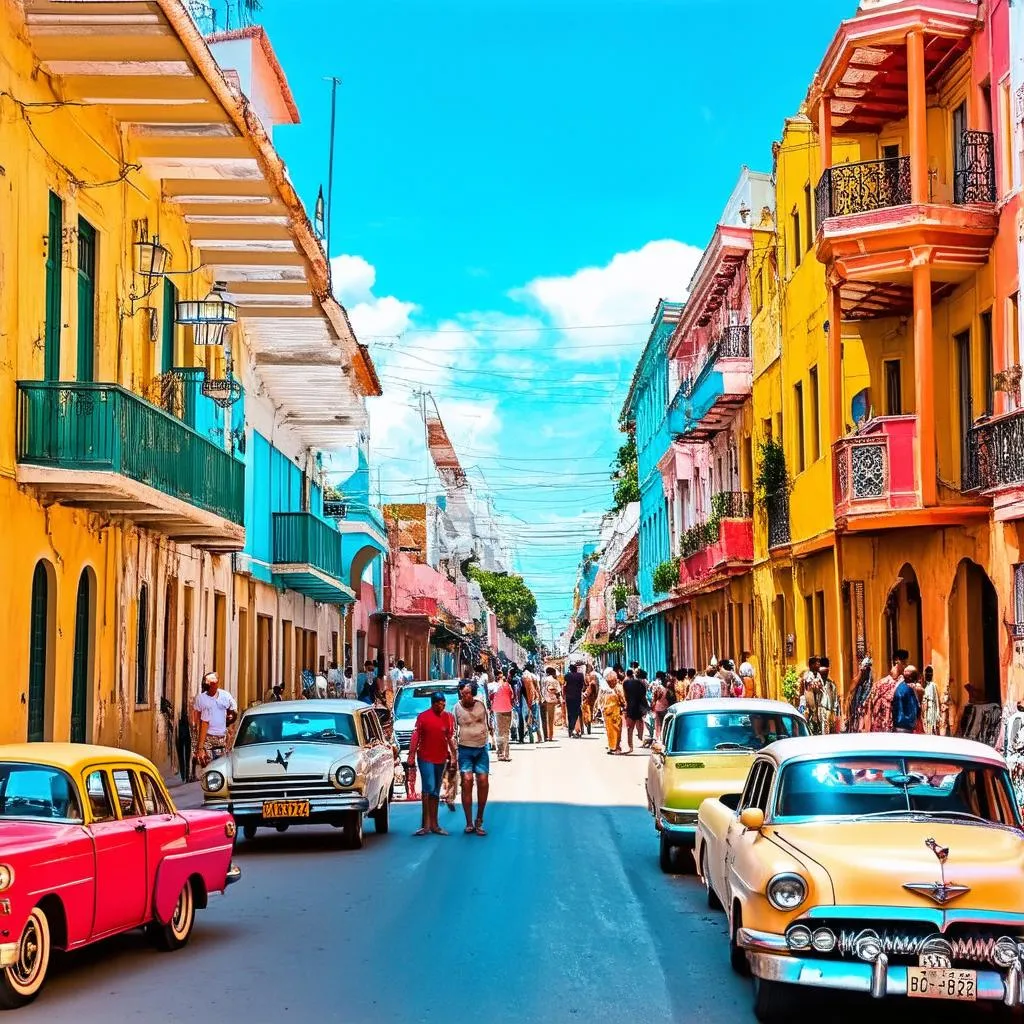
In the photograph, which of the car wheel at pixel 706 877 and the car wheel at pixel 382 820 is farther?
the car wheel at pixel 382 820

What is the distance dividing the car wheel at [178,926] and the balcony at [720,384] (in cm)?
2763

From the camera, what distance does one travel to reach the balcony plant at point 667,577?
47931mm

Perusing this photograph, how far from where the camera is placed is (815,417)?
2950 centimetres

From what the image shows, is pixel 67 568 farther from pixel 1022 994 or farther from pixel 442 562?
pixel 442 562

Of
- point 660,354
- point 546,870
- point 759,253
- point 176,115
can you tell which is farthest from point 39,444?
point 660,354

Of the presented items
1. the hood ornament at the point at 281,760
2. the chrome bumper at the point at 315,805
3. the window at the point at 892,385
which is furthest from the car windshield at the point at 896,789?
the window at the point at 892,385

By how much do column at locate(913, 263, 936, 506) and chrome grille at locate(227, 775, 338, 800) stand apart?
33.2 ft

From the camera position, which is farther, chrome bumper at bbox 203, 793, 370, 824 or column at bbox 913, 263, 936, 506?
column at bbox 913, 263, 936, 506

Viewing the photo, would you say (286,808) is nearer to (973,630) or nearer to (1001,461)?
(1001,461)

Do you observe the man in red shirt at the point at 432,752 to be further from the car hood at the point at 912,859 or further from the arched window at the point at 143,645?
the car hood at the point at 912,859

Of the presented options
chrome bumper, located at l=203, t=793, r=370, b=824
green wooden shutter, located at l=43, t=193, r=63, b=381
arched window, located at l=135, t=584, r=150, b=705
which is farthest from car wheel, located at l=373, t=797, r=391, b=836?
arched window, located at l=135, t=584, r=150, b=705

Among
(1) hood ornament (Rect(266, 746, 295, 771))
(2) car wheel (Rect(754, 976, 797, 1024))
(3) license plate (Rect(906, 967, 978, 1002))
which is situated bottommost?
(2) car wheel (Rect(754, 976, 797, 1024))

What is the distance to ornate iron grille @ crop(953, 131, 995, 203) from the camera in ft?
71.3

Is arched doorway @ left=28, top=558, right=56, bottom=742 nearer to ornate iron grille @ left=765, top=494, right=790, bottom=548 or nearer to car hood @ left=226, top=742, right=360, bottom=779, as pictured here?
car hood @ left=226, top=742, right=360, bottom=779
